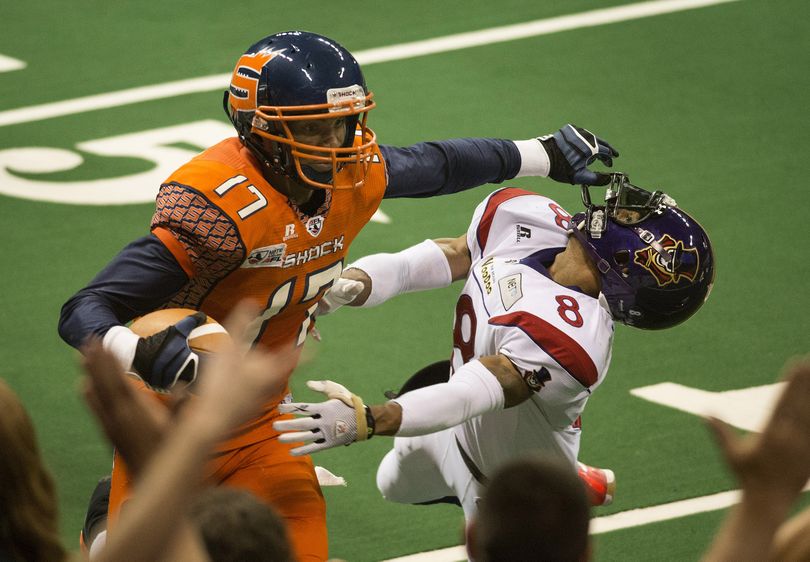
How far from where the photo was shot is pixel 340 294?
192 inches

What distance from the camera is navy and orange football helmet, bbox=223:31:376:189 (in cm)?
418

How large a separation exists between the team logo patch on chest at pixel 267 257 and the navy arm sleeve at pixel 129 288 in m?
0.23

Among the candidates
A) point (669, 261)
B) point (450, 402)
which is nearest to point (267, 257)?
point (450, 402)

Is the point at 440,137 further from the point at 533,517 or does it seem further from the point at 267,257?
the point at 533,517

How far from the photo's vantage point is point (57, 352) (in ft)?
22.0

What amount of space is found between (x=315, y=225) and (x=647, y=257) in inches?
47.8

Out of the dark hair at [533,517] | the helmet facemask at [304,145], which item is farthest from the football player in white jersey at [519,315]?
the dark hair at [533,517]

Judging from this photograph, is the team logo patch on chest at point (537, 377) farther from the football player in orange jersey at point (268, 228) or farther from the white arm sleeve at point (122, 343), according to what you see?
the white arm sleeve at point (122, 343)

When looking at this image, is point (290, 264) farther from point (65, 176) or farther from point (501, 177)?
point (65, 176)

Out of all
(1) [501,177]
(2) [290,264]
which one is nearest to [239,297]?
(2) [290,264]

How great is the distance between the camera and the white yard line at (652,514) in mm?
5477

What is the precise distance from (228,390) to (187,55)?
26.7 ft

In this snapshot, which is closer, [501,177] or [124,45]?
[501,177]

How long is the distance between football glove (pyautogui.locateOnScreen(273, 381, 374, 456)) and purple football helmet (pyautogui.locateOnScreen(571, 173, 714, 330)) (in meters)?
1.14
